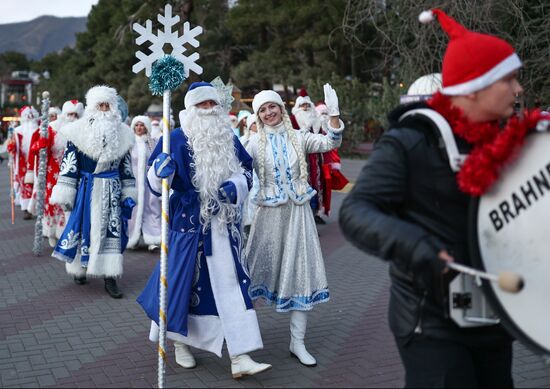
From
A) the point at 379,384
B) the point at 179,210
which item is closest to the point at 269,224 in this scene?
the point at 179,210

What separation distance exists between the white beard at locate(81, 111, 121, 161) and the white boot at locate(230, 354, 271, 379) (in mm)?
3249

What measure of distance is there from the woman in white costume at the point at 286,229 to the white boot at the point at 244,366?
54 cm

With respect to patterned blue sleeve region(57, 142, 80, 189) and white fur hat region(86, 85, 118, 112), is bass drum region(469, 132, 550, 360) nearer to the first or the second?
patterned blue sleeve region(57, 142, 80, 189)

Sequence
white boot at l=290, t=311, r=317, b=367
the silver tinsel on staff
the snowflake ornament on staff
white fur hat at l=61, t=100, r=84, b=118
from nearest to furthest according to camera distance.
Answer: the snowflake ornament on staff, white boot at l=290, t=311, r=317, b=367, the silver tinsel on staff, white fur hat at l=61, t=100, r=84, b=118

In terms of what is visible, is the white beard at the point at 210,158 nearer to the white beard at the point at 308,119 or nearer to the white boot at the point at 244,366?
the white boot at the point at 244,366

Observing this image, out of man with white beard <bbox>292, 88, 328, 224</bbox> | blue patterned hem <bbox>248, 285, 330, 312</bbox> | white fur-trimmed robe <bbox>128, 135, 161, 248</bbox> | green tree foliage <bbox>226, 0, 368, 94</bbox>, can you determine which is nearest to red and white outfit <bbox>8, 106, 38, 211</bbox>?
white fur-trimmed robe <bbox>128, 135, 161, 248</bbox>

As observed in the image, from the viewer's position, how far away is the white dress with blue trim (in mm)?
5363

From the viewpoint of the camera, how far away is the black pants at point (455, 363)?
261 cm

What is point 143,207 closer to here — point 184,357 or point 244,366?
point 184,357

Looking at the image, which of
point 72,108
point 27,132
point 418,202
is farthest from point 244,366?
point 27,132

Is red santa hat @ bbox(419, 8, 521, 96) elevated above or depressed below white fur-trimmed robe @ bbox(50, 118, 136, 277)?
above

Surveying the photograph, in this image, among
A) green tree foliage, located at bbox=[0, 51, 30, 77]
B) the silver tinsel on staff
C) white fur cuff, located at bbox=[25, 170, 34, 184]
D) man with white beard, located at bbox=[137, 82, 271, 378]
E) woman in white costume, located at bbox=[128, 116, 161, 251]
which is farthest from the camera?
green tree foliage, located at bbox=[0, 51, 30, 77]

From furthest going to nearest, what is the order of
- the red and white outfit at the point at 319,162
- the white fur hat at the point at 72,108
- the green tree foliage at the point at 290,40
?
1. the green tree foliage at the point at 290,40
2. the red and white outfit at the point at 319,162
3. the white fur hat at the point at 72,108

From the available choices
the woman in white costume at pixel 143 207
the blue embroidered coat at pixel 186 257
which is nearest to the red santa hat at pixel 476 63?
the blue embroidered coat at pixel 186 257
